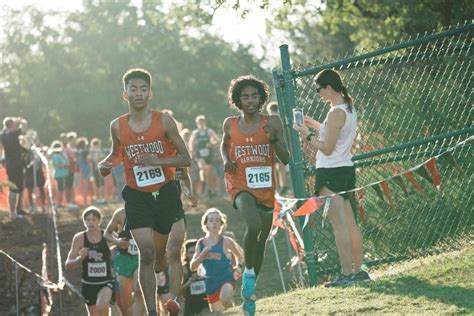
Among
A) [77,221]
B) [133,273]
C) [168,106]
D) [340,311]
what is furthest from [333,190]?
[168,106]

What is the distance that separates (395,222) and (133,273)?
10.4ft

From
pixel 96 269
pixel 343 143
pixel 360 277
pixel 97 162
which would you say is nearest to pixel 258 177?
pixel 343 143

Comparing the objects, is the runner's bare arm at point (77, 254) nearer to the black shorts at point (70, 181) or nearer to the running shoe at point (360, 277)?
the running shoe at point (360, 277)

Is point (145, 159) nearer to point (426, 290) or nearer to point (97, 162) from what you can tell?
point (426, 290)

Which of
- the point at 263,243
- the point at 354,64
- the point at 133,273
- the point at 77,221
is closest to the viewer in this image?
the point at 263,243

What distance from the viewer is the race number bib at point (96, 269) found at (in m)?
13.9

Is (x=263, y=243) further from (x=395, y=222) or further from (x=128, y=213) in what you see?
(x=395, y=222)

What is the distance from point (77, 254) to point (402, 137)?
424cm

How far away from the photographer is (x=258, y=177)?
1016cm

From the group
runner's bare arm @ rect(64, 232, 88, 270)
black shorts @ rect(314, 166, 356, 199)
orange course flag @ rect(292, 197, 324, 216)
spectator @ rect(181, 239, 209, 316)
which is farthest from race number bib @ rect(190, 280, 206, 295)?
black shorts @ rect(314, 166, 356, 199)

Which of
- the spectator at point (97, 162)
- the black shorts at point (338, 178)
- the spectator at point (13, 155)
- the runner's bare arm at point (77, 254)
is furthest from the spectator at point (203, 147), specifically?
the black shorts at point (338, 178)

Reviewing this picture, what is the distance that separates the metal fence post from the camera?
11.7 meters

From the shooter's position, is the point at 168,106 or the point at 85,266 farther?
the point at 168,106

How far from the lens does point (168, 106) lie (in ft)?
185
